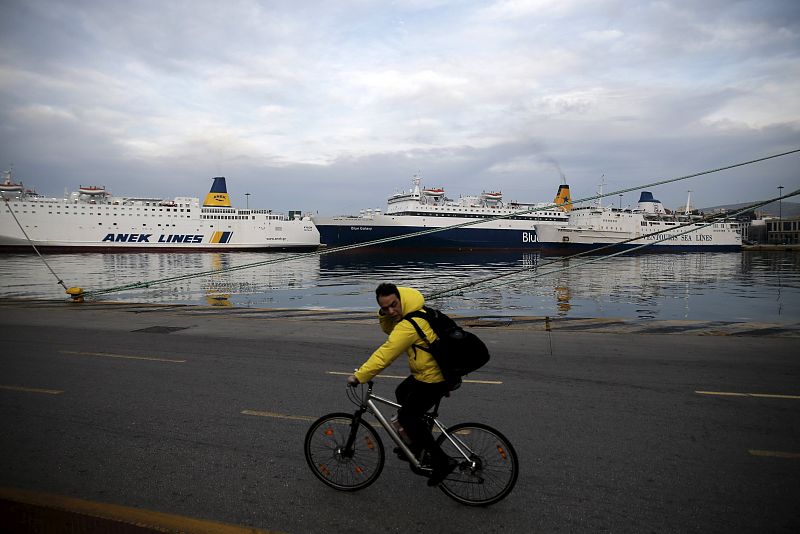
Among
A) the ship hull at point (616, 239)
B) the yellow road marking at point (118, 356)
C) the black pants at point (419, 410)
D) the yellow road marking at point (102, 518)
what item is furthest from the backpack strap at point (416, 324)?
the ship hull at point (616, 239)

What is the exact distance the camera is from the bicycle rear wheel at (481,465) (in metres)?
3.56

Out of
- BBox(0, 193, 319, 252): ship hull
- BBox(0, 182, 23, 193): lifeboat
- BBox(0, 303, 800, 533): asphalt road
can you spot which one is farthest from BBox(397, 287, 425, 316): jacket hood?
BBox(0, 182, 23, 193): lifeboat

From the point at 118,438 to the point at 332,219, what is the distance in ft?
222

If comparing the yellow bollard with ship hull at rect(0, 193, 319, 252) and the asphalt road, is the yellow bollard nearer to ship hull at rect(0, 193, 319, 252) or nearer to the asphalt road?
the asphalt road

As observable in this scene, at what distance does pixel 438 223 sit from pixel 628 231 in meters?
33.8

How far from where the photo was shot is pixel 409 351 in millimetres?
3564

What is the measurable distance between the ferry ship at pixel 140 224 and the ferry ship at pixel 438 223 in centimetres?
946

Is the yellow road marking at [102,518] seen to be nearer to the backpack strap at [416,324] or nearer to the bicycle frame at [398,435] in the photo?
the bicycle frame at [398,435]

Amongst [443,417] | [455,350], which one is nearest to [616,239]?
[443,417]

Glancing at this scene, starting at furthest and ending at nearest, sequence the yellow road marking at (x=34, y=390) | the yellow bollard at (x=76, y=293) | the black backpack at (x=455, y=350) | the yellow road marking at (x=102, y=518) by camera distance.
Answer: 1. the yellow bollard at (x=76, y=293)
2. the yellow road marking at (x=34, y=390)
3. the black backpack at (x=455, y=350)
4. the yellow road marking at (x=102, y=518)

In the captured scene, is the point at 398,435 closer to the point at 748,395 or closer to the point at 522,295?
the point at 748,395

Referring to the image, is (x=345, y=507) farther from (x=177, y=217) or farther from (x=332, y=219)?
(x=177, y=217)

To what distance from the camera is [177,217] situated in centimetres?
7325

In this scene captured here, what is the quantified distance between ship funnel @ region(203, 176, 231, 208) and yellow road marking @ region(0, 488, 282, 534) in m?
79.6
